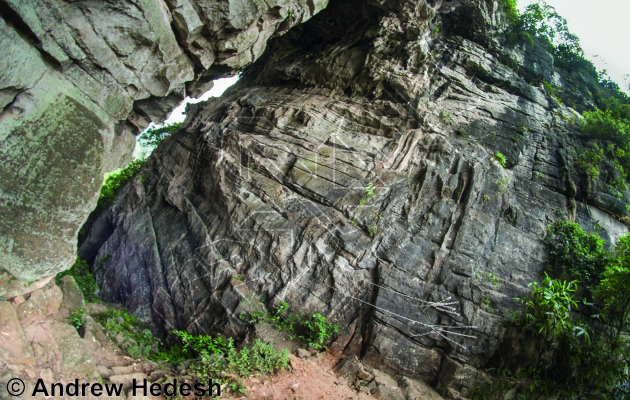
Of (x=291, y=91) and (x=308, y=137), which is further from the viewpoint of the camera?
(x=291, y=91)

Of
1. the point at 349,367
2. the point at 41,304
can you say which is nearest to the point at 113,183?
the point at 41,304

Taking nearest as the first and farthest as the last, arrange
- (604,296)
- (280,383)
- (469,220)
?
(280,383)
(604,296)
(469,220)

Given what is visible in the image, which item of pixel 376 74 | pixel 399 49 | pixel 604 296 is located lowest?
pixel 604 296

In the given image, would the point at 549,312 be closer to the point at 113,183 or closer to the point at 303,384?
the point at 303,384

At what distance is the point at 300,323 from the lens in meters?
9.39

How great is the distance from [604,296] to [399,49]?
1074 cm

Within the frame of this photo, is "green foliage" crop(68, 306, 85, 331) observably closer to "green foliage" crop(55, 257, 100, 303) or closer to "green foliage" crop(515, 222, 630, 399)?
"green foliage" crop(55, 257, 100, 303)

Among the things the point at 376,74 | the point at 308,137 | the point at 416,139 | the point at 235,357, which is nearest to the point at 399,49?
the point at 376,74

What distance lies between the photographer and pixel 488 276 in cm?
956

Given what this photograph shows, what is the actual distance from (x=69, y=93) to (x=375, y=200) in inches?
310

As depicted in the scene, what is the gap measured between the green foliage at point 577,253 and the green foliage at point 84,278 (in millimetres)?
14520

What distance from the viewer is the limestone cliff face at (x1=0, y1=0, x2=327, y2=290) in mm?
5984

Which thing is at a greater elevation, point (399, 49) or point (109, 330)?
Answer: point (399, 49)

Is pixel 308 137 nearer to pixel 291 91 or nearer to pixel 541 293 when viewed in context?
pixel 291 91
